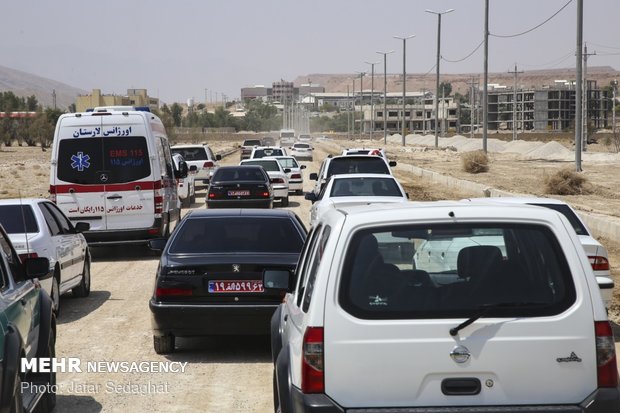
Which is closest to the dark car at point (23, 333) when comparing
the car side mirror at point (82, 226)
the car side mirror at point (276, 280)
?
the car side mirror at point (276, 280)

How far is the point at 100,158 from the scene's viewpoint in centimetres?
2002

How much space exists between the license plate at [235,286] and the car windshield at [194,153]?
96.7ft

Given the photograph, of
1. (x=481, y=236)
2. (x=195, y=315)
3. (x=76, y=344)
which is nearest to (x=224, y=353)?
(x=195, y=315)

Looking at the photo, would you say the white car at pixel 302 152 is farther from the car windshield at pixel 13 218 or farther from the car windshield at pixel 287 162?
the car windshield at pixel 13 218

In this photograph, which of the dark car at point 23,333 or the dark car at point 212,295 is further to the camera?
the dark car at point 212,295

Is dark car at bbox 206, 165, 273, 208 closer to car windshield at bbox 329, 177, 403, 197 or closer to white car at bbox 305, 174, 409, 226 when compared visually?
white car at bbox 305, 174, 409, 226

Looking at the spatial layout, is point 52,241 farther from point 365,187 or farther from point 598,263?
point 365,187

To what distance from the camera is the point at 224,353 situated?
35.3ft

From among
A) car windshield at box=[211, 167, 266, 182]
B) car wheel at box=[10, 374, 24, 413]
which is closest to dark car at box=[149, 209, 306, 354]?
car wheel at box=[10, 374, 24, 413]

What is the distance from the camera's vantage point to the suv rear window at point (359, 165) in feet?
83.4

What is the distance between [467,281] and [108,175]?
50.7 ft

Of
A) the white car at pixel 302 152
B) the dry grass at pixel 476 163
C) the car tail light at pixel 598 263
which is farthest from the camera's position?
the white car at pixel 302 152

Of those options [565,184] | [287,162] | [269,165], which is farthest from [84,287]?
[565,184]

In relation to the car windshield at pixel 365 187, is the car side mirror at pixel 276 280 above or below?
above
